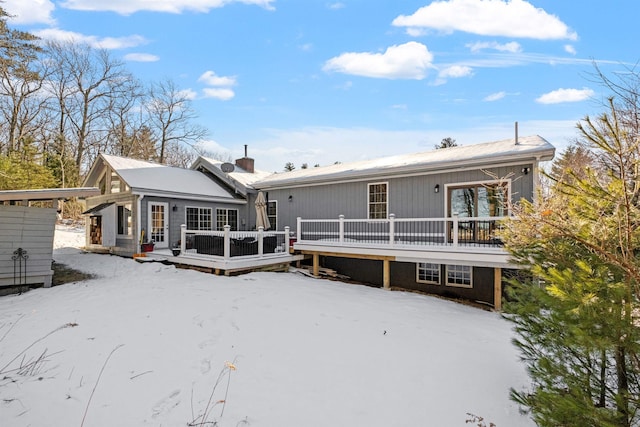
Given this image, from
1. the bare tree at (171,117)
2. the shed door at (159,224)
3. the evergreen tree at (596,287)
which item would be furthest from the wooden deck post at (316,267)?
the bare tree at (171,117)

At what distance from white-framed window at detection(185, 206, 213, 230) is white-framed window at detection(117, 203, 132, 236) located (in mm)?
2111

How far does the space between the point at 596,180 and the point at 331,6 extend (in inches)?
390

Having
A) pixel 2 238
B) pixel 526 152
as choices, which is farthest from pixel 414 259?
pixel 2 238

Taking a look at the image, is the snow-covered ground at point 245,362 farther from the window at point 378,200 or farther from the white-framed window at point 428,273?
the window at point 378,200

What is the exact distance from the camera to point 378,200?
1129 centimetres

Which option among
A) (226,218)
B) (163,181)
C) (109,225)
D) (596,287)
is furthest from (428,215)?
(109,225)

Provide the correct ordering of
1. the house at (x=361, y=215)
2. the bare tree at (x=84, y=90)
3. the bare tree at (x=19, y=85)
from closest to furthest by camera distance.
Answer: the house at (x=361, y=215) < the bare tree at (x=19, y=85) < the bare tree at (x=84, y=90)

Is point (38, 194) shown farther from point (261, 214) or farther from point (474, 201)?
point (474, 201)

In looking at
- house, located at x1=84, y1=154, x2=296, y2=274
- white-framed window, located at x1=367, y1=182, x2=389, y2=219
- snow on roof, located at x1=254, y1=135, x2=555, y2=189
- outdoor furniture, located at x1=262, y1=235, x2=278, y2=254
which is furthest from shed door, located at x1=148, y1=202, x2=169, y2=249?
white-framed window, located at x1=367, y1=182, x2=389, y2=219

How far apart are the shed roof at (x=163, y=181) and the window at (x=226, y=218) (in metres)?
0.72

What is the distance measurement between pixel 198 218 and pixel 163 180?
83.2 inches

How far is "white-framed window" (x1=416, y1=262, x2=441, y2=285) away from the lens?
1027 centimetres

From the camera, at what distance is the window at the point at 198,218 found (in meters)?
13.7

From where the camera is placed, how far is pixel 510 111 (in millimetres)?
10875
